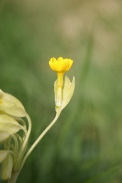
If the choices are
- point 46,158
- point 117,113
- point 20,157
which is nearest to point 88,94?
point 117,113

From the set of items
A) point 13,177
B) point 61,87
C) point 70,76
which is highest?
point 70,76

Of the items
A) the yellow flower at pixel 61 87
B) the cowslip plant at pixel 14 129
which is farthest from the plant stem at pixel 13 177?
the yellow flower at pixel 61 87

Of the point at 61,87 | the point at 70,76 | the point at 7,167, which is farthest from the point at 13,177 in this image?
the point at 70,76

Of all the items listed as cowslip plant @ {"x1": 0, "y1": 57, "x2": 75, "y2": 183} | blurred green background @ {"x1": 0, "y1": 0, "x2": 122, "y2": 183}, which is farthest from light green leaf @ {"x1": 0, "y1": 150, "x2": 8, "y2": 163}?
blurred green background @ {"x1": 0, "y1": 0, "x2": 122, "y2": 183}

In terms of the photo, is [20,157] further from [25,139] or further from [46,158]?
[46,158]

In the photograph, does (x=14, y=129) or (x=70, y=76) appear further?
(x=70, y=76)

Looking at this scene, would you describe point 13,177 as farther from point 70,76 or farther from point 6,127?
point 70,76

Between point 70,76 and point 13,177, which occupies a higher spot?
point 70,76

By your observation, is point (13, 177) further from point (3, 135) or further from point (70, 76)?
point (70, 76)
